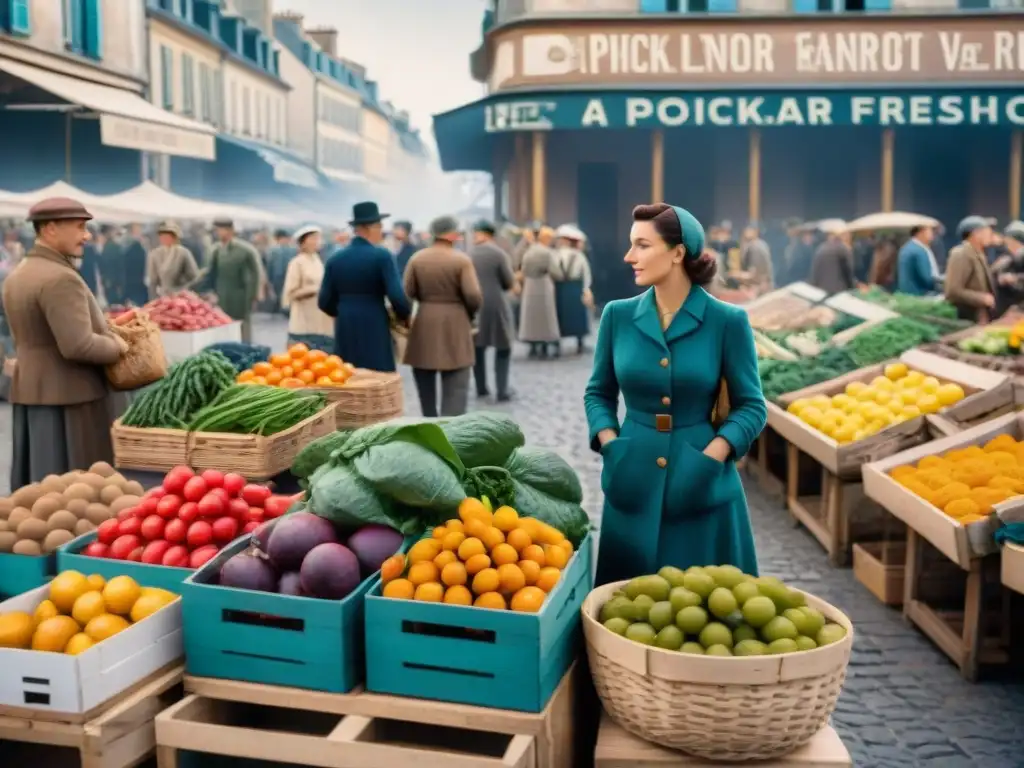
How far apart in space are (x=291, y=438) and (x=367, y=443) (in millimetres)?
2074

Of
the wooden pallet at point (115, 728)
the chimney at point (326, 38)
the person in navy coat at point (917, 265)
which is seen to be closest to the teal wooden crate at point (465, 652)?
the wooden pallet at point (115, 728)

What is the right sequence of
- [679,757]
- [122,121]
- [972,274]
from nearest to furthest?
[679,757] → [972,274] → [122,121]

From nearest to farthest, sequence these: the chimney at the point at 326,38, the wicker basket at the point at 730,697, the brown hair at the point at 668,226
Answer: the wicker basket at the point at 730,697 → the brown hair at the point at 668,226 → the chimney at the point at 326,38

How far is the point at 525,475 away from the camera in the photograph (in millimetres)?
3875

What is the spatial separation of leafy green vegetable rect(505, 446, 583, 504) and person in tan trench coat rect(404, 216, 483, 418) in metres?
5.52

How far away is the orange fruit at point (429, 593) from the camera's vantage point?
3152 millimetres

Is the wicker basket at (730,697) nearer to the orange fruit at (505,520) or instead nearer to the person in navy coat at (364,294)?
the orange fruit at (505,520)

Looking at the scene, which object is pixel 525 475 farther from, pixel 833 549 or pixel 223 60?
pixel 223 60

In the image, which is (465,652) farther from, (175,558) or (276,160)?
(276,160)

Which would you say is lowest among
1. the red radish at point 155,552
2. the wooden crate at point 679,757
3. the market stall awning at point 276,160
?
the wooden crate at point 679,757

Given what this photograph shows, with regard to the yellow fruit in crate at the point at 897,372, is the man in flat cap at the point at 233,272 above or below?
above

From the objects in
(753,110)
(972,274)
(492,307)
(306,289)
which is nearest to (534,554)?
(306,289)

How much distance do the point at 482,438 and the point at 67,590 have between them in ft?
4.41

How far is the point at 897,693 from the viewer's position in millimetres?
4961
